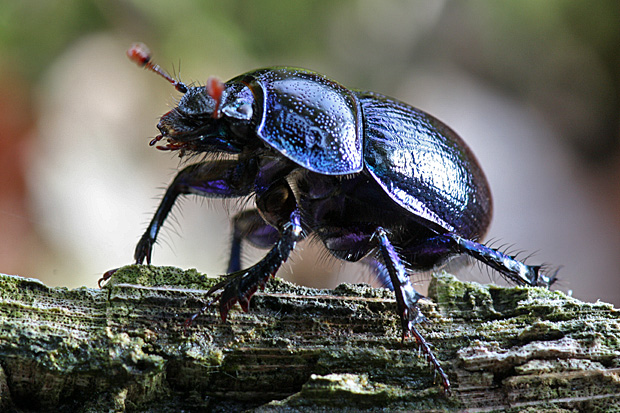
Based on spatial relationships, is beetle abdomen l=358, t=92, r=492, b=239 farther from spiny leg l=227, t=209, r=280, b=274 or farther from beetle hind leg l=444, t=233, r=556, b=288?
spiny leg l=227, t=209, r=280, b=274

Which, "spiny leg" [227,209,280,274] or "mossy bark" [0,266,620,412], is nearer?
"mossy bark" [0,266,620,412]

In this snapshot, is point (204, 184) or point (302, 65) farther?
point (302, 65)

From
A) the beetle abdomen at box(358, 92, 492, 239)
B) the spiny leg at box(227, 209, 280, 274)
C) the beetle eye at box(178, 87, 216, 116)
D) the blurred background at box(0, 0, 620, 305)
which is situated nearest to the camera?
the beetle eye at box(178, 87, 216, 116)

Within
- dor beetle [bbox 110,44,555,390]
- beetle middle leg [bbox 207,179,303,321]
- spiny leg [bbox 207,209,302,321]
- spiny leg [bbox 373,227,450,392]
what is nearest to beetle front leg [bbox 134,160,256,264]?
dor beetle [bbox 110,44,555,390]

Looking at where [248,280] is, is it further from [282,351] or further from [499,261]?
[499,261]

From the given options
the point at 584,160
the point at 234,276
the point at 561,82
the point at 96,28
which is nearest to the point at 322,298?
the point at 234,276

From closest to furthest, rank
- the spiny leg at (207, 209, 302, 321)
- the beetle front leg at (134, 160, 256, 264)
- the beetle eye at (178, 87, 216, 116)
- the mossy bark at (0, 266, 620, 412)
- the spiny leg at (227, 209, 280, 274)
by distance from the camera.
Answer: the mossy bark at (0, 266, 620, 412) → the spiny leg at (207, 209, 302, 321) → the beetle eye at (178, 87, 216, 116) → the beetle front leg at (134, 160, 256, 264) → the spiny leg at (227, 209, 280, 274)

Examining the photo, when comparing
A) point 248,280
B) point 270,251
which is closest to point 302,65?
point 270,251
